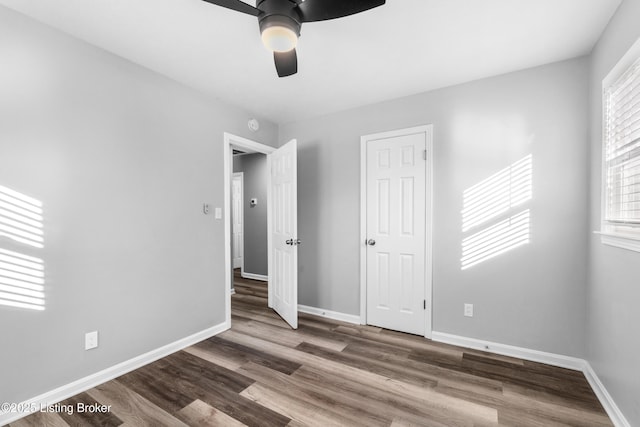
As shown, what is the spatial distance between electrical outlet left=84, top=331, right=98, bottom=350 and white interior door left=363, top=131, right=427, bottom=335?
2476 millimetres

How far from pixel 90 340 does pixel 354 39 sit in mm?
2878

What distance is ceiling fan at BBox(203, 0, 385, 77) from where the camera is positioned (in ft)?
4.48

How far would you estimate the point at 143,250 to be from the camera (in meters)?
Answer: 2.39

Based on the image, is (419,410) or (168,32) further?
(168,32)

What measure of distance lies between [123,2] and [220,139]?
4.72ft

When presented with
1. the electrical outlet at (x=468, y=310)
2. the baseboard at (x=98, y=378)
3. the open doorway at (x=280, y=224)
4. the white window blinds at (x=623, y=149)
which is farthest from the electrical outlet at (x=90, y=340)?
the white window blinds at (x=623, y=149)

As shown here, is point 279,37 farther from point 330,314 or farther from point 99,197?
point 330,314

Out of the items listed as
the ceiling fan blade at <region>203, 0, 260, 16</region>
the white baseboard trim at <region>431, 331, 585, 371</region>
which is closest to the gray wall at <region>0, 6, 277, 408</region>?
the ceiling fan blade at <region>203, 0, 260, 16</region>

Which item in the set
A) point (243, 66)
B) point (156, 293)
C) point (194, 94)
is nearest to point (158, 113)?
point (194, 94)

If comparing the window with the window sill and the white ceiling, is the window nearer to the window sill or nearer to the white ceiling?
the window sill

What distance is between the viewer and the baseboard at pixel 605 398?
64.8 inches

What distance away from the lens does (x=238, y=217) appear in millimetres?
6105

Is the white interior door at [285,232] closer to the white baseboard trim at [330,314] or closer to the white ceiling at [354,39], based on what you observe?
the white baseboard trim at [330,314]

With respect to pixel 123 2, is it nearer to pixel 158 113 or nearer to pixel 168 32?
pixel 168 32
